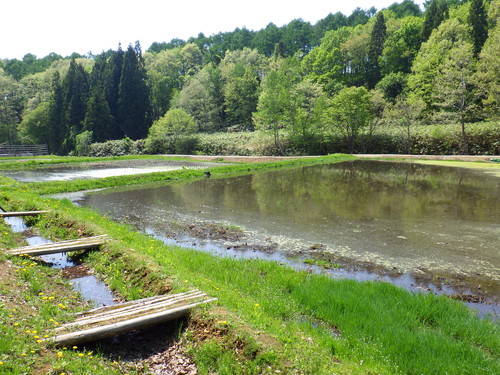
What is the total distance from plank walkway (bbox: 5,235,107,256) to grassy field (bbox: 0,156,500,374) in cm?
44

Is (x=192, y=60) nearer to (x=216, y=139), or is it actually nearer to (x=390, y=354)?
(x=216, y=139)

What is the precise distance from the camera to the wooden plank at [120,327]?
4.35 meters

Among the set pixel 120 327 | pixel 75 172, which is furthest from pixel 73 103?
pixel 120 327

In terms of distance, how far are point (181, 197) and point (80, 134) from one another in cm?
5099

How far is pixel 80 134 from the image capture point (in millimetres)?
60062

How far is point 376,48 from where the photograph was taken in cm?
6788

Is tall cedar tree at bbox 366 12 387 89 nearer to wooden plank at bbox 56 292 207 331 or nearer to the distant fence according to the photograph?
the distant fence

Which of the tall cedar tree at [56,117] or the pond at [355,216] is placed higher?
the tall cedar tree at [56,117]

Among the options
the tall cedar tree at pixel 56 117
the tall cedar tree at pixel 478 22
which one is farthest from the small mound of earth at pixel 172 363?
the tall cedar tree at pixel 56 117

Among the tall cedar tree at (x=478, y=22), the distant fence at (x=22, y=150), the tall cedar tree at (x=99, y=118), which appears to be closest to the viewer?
the tall cedar tree at (x=478, y=22)

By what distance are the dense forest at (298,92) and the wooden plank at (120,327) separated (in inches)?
1539

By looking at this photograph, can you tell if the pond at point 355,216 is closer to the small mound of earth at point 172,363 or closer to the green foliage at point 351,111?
the small mound of earth at point 172,363

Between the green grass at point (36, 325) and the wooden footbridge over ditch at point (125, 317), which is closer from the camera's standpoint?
the green grass at point (36, 325)

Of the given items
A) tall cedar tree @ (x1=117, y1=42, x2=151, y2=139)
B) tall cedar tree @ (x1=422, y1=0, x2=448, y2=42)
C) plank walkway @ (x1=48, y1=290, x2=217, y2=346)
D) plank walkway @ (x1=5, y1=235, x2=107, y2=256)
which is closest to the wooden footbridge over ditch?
plank walkway @ (x1=48, y1=290, x2=217, y2=346)
